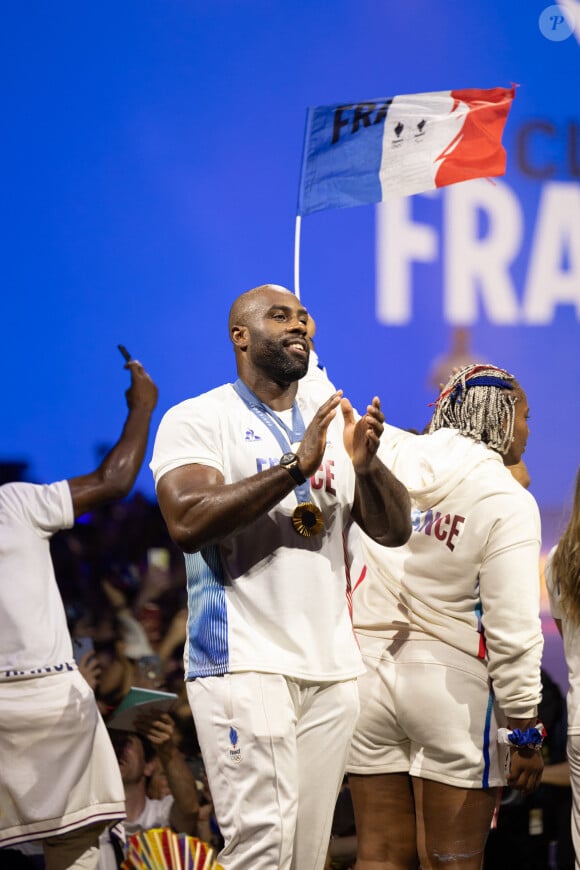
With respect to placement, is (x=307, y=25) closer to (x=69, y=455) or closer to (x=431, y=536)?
(x=69, y=455)

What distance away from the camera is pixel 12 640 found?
4227 mm

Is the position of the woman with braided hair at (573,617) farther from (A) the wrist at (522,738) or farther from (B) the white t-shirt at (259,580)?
(B) the white t-shirt at (259,580)

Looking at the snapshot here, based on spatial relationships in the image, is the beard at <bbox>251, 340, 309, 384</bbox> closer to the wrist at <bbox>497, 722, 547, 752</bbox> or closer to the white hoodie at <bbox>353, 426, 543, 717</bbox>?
Result: the white hoodie at <bbox>353, 426, 543, 717</bbox>

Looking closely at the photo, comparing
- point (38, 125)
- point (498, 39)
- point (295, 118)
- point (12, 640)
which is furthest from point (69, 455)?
point (498, 39)

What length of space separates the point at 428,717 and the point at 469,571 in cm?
47

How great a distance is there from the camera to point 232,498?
8.45 ft

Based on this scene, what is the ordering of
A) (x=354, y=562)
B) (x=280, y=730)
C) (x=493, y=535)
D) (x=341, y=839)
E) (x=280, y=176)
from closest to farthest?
(x=280, y=730), (x=354, y=562), (x=493, y=535), (x=341, y=839), (x=280, y=176)

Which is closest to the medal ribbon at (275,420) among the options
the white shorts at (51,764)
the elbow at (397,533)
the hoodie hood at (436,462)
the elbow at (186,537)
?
the elbow at (397,533)

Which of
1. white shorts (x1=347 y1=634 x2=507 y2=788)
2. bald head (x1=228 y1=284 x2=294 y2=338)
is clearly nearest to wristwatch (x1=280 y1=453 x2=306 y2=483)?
bald head (x1=228 y1=284 x2=294 y2=338)

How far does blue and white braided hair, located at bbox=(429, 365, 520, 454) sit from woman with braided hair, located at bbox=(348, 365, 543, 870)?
0.01 meters

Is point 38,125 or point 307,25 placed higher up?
point 307,25

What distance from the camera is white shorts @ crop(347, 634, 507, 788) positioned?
327 cm

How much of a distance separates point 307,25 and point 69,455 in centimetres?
239

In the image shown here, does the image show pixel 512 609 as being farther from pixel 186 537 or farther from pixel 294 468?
pixel 186 537
